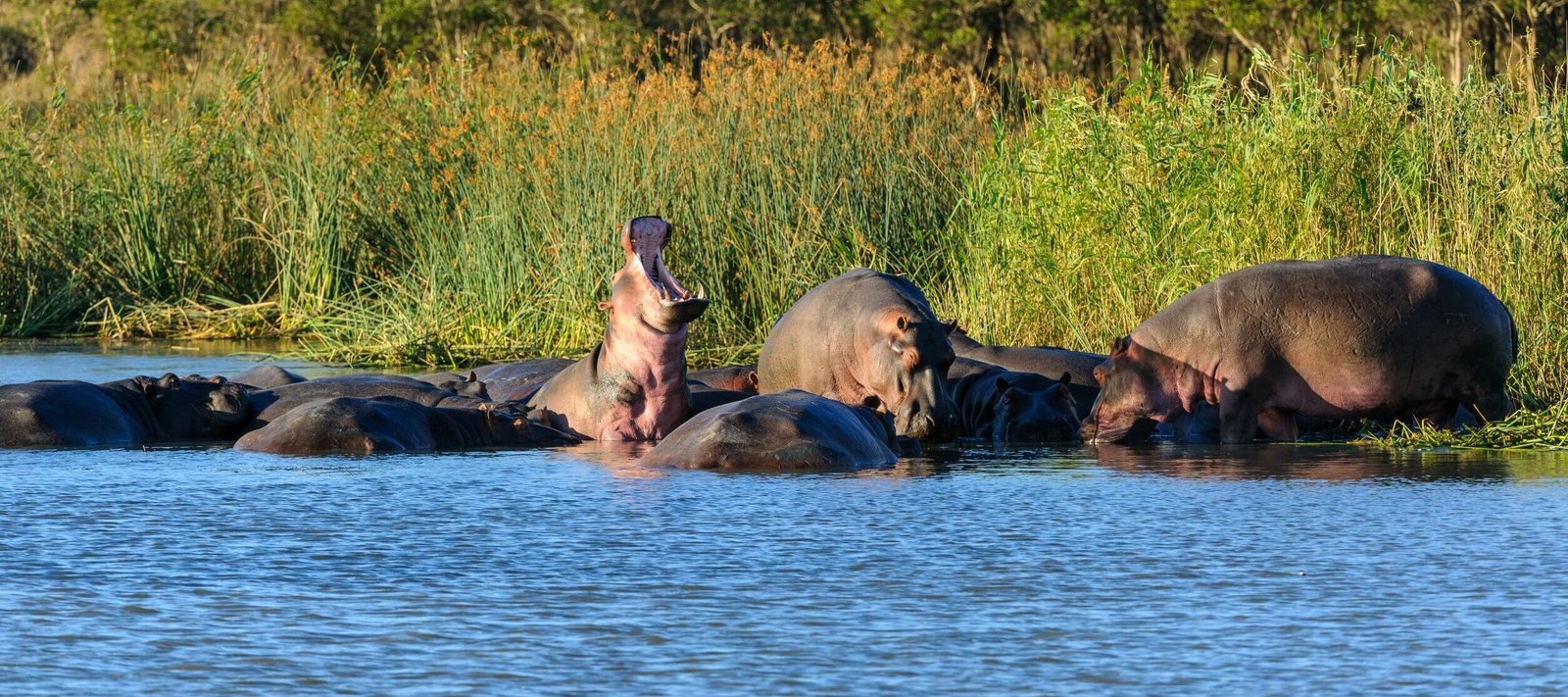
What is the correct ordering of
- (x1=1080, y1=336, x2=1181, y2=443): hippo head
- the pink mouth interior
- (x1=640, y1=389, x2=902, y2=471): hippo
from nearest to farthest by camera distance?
(x1=640, y1=389, x2=902, y2=471): hippo → (x1=1080, y1=336, x2=1181, y2=443): hippo head → the pink mouth interior

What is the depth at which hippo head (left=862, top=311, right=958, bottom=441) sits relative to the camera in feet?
29.1

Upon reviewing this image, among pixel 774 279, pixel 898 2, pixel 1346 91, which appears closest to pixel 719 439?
pixel 1346 91

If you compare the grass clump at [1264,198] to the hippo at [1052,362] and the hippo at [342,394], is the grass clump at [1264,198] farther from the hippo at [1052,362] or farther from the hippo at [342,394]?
the hippo at [342,394]

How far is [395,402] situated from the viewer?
8.66 meters

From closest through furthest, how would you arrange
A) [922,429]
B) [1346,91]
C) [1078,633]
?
[1078,633], [922,429], [1346,91]

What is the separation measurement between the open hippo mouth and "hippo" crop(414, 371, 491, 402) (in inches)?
39.2

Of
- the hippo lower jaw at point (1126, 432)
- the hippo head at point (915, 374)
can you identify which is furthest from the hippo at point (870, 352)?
the hippo lower jaw at point (1126, 432)

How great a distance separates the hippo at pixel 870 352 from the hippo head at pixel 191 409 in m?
2.35

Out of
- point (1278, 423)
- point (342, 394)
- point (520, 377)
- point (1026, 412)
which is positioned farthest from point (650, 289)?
point (1278, 423)

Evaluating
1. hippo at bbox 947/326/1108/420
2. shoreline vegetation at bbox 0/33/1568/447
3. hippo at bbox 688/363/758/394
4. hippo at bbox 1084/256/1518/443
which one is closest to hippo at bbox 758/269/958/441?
hippo at bbox 688/363/758/394

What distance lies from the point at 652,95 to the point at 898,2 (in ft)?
77.3

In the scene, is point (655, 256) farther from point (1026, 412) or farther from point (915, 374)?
point (1026, 412)

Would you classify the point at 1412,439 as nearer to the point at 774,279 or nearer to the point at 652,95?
the point at 774,279

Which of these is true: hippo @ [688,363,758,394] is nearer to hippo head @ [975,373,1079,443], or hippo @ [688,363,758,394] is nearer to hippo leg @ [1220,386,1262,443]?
hippo head @ [975,373,1079,443]
